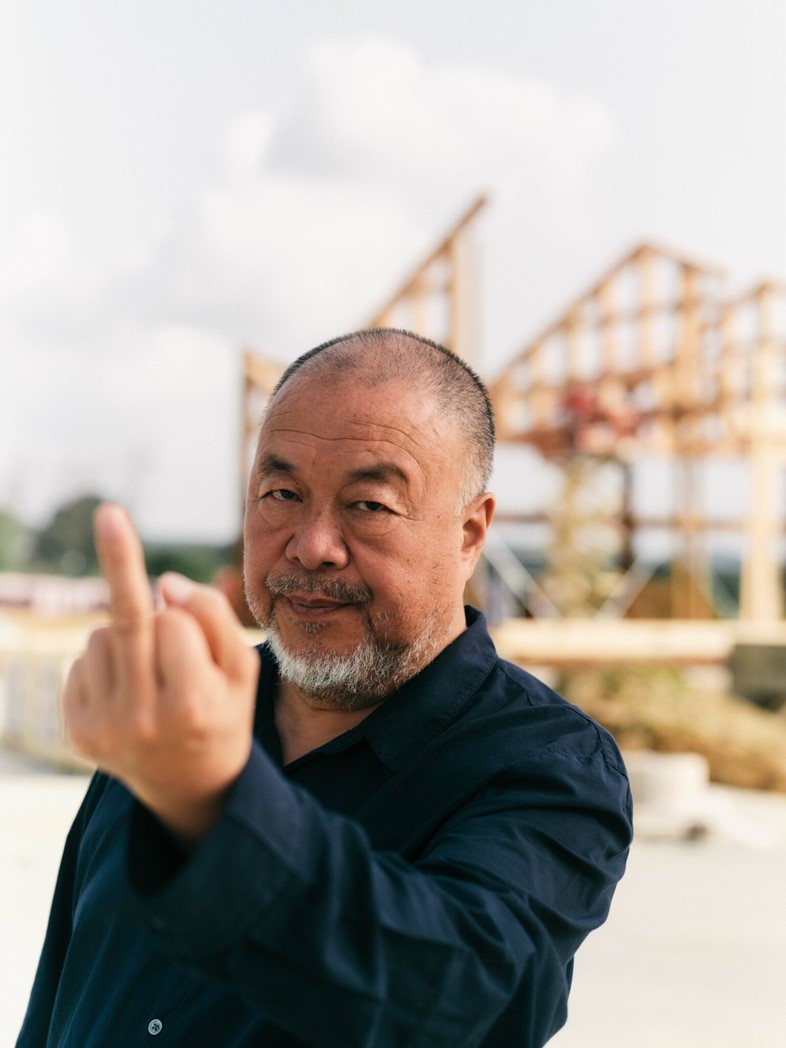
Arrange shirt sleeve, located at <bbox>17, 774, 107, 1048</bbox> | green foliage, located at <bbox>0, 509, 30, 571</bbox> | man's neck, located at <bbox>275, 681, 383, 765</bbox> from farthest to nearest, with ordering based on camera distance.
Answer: green foliage, located at <bbox>0, 509, 30, 571</bbox> → shirt sleeve, located at <bbox>17, 774, 107, 1048</bbox> → man's neck, located at <bbox>275, 681, 383, 765</bbox>

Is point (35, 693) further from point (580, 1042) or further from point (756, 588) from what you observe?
point (756, 588)

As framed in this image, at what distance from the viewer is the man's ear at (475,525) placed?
5.61 ft

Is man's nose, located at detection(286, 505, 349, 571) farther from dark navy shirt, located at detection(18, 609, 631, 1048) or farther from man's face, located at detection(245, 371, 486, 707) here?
dark navy shirt, located at detection(18, 609, 631, 1048)

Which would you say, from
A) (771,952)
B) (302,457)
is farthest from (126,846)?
(771,952)

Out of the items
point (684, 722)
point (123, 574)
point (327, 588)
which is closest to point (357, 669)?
point (327, 588)

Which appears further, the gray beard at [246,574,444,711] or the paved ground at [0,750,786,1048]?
the paved ground at [0,750,786,1048]

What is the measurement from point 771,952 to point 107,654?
6.55m

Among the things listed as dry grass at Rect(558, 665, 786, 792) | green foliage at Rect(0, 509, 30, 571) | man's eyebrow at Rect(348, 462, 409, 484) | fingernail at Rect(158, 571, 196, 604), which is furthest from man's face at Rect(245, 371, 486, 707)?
green foliage at Rect(0, 509, 30, 571)

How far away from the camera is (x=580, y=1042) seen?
16.9ft

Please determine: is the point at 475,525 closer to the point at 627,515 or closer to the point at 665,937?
the point at 665,937

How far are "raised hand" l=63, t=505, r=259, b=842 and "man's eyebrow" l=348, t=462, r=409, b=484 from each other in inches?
22.9

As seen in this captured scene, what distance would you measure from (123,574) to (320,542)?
620mm

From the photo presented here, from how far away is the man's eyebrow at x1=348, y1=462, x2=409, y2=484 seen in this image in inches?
59.7

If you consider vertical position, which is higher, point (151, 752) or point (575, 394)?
point (575, 394)
